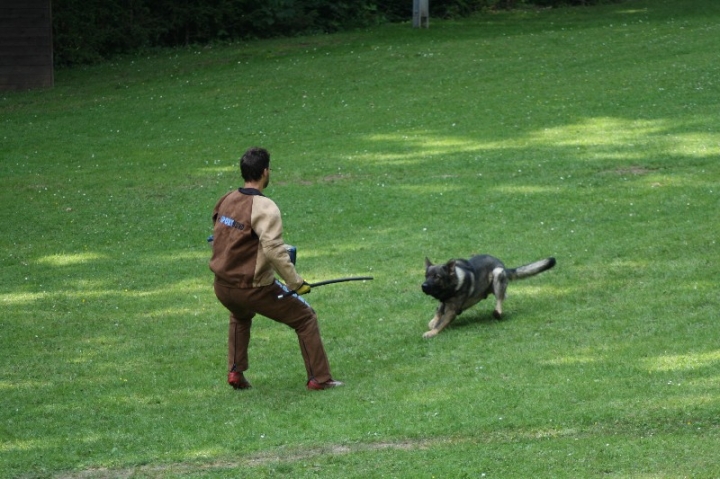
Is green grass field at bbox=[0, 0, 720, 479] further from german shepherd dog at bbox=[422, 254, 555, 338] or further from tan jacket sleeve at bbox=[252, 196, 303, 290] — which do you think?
tan jacket sleeve at bbox=[252, 196, 303, 290]

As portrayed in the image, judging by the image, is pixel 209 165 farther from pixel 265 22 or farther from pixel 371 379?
pixel 265 22

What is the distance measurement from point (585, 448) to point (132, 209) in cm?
1356

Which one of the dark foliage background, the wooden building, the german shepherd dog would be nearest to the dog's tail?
the german shepherd dog

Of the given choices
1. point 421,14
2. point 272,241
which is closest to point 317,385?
point 272,241

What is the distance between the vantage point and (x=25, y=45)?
105 ft

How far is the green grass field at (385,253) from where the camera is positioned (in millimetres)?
8523

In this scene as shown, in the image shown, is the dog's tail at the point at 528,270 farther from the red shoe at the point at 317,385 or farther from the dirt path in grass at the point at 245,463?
the dirt path in grass at the point at 245,463

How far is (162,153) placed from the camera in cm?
2431

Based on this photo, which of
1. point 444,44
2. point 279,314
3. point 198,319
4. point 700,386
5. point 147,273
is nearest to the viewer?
point 700,386

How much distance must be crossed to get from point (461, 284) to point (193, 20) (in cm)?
2795

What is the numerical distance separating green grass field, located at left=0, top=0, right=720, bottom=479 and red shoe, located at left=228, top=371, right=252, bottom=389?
98 mm

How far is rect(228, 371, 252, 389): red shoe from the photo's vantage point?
10.3 meters

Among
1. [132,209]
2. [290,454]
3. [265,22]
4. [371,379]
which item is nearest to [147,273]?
[132,209]

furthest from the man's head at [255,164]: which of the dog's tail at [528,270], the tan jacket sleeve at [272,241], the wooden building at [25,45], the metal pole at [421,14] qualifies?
the metal pole at [421,14]
